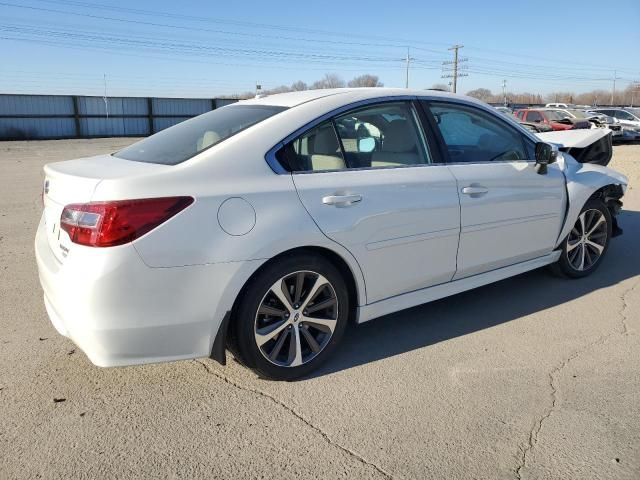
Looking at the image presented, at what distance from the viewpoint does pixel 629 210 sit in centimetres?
818

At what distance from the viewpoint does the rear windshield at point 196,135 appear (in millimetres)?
3088

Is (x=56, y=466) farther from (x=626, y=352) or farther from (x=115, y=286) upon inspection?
(x=626, y=352)

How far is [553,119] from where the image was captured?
21750mm

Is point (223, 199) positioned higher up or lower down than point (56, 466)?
higher up

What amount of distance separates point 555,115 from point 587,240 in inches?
762

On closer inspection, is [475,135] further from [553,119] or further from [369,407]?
[553,119]

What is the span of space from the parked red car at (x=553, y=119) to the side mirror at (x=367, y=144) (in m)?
19.5

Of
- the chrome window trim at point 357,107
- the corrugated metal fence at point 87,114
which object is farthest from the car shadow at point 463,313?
the corrugated metal fence at point 87,114

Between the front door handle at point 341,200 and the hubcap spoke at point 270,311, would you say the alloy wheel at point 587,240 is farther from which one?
the hubcap spoke at point 270,311

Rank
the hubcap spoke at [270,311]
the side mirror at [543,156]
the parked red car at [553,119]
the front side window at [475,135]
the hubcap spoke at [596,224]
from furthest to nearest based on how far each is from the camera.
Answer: the parked red car at [553,119] → the hubcap spoke at [596,224] → the side mirror at [543,156] → the front side window at [475,135] → the hubcap spoke at [270,311]

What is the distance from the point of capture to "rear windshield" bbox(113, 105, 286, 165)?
3.09 meters

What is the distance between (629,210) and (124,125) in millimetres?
32067

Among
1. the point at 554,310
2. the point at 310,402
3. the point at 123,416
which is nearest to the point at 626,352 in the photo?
the point at 554,310

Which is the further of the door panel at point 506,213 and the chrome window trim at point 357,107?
the door panel at point 506,213
